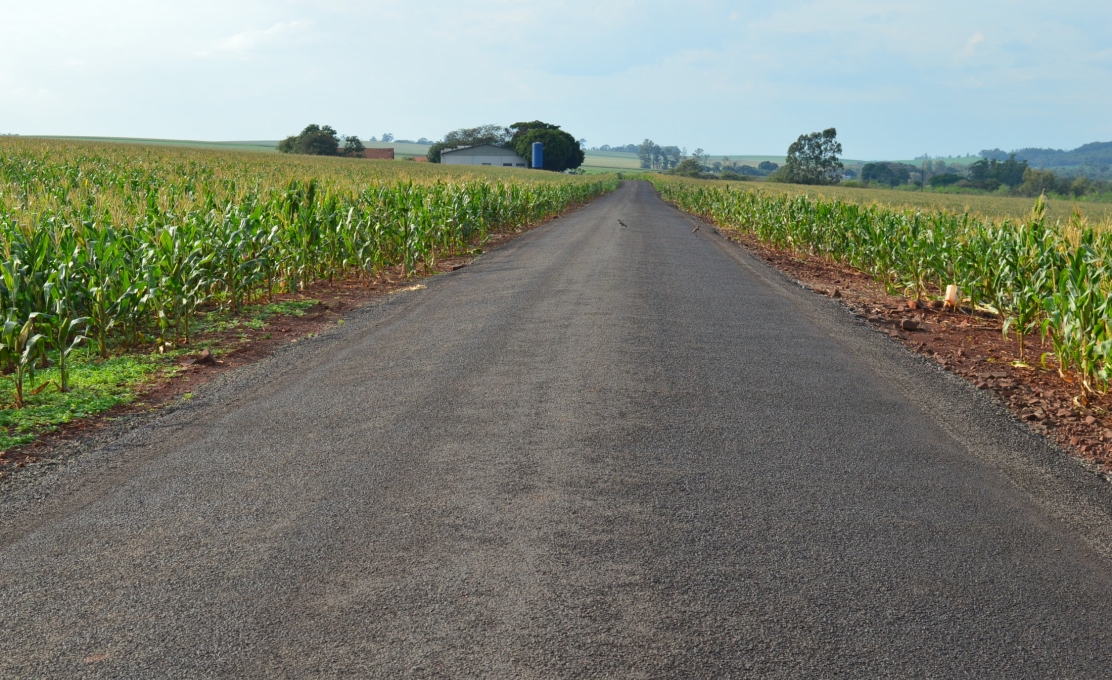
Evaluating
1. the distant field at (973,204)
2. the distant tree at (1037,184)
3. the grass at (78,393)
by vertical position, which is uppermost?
the distant tree at (1037,184)

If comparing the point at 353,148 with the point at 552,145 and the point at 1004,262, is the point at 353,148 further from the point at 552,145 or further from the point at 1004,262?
the point at 1004,262

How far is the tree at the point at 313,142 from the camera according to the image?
95938 mm

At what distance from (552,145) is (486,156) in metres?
9.70

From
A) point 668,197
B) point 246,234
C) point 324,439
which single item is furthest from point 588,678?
point 668,197

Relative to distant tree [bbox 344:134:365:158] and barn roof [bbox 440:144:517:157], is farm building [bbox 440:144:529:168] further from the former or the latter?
distant tree [bbox 344:134:365:158]

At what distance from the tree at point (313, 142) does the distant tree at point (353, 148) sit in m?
1.61

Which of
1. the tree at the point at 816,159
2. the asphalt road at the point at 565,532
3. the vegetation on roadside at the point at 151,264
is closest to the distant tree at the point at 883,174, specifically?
the tree at the point at 816,159

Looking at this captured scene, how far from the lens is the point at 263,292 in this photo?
483 inches

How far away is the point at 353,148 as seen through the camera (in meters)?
102

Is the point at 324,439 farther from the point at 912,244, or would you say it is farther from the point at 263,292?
the point at 912,244

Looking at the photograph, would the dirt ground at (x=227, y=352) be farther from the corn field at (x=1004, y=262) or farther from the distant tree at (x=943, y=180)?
the distant tree at (x=943, y=180)

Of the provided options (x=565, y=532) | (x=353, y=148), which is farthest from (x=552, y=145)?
(x=565, y=532)

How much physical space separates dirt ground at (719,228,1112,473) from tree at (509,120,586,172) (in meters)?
106

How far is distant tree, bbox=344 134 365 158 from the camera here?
9781cm
